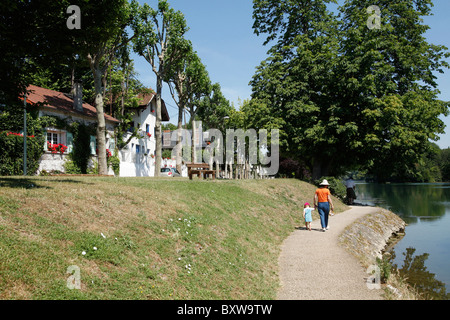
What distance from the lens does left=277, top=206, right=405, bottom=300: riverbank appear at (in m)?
7.30

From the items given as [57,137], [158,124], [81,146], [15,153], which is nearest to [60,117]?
[57,137]

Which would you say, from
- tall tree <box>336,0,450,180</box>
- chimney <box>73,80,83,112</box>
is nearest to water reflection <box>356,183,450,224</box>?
tall tree <box>336,0,450,180</box>

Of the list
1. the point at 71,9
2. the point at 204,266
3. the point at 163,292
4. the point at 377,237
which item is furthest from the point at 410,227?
the point at 71,9

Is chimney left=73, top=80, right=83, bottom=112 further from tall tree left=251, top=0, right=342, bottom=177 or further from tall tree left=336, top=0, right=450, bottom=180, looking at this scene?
tall tree left=336, top=0, right=450, bottom=180

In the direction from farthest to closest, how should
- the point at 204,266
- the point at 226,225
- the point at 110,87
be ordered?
1. the point at 110,87
2. the point at 226,225
3. the point at 204,266

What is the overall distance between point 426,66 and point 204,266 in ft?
91.4

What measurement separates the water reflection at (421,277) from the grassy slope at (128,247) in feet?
14.6

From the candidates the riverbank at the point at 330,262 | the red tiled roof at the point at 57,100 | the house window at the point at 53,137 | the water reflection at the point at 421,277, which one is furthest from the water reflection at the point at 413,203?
the red tiled roof at the point at 57,100

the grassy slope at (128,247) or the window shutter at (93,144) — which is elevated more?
the window shutter at (93,144)

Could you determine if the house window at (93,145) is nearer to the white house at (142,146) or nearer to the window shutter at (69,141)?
the window shutter at (69,141)

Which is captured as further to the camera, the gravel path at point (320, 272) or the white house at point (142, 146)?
the white house at point (142, 146)

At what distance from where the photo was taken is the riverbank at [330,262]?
7.30 meters
